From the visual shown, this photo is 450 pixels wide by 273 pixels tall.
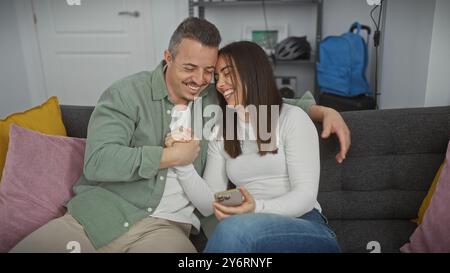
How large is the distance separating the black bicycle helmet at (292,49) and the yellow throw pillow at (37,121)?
5.48 ft

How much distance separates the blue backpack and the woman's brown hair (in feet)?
5.00

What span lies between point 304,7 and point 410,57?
3.48ft

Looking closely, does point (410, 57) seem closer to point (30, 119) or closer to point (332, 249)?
point (332, 249)

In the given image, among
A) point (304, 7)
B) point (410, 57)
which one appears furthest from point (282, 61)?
point (410, 57)

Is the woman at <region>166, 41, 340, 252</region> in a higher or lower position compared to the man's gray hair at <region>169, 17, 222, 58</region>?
lower

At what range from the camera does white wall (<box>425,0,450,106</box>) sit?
1334mm

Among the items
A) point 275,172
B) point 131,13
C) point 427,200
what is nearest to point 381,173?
point 427,200

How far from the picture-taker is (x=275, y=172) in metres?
0.99

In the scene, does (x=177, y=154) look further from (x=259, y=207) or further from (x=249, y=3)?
(x=249, y=3)

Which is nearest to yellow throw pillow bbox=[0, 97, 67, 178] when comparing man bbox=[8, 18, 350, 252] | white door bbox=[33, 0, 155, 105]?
man bbox=[8, 18, 350, 252]

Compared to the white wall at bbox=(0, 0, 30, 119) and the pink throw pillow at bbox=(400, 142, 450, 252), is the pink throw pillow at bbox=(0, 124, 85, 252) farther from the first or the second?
the white wall at bbox=(0, 0, 30, 119)

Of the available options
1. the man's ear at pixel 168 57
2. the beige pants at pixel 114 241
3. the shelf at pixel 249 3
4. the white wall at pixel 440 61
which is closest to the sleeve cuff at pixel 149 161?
the beige pants at pixel 114 241

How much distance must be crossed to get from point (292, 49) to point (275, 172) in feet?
5.72
